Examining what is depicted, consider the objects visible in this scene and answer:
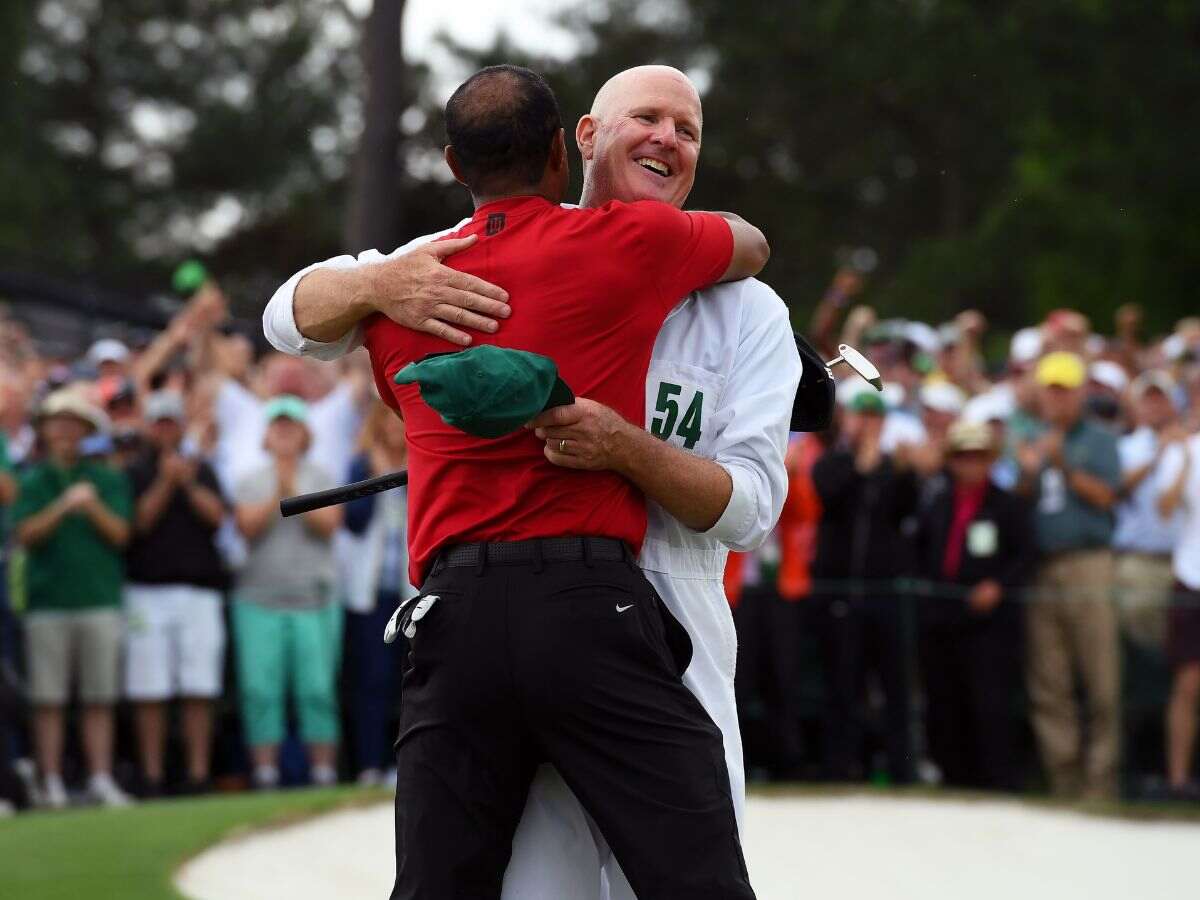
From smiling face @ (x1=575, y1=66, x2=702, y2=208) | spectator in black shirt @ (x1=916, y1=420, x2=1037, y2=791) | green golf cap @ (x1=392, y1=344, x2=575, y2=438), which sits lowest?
spectator in black shirt @ (x1=916, y1=420, x2=1037, y2=791)

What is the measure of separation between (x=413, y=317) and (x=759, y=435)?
71cm

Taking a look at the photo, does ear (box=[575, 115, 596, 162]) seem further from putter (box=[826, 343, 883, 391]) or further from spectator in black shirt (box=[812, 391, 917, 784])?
spectator in black shirt (box=[812, 391, 917, 784])

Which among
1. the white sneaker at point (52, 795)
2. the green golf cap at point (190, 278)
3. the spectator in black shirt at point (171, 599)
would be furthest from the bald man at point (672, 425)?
the green golf cap at point (190, 278)

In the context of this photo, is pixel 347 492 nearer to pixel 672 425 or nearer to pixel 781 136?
pixel 672 425

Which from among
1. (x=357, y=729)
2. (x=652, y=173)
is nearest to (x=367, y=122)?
(x=357, y=729)

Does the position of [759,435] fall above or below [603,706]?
above

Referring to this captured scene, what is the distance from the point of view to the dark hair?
352 centimetres

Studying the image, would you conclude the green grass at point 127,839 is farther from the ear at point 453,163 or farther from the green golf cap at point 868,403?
the ear at point 453,163

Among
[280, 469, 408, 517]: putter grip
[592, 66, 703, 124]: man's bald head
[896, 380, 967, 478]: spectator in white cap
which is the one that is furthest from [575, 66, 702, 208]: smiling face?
[896, 380, 967, 478]: spectator in white cap

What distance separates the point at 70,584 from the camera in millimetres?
9727

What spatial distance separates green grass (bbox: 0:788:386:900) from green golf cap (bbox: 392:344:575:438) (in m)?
4.27

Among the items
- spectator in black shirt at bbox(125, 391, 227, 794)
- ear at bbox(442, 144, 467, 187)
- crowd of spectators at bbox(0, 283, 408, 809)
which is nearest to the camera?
ear at bbox(442, 144, 467, 187)

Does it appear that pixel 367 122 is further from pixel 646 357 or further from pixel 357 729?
pixel 646 357

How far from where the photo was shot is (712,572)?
3.79 m
